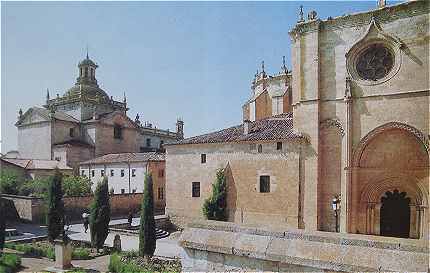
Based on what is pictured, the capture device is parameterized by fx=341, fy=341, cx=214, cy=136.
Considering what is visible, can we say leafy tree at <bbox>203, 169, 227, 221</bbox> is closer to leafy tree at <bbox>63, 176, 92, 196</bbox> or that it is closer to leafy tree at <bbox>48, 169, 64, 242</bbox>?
leafy tree at <bbox>48, 169, 64, 242</bbox>

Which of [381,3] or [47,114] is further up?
[381,3]

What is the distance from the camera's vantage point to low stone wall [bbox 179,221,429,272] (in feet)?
12.4

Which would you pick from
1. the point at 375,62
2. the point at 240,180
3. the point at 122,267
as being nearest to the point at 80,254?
the point at 122,267

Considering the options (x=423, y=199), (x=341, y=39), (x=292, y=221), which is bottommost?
(x=292, y=221)

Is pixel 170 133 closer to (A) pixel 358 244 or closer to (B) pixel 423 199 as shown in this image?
(B) pixel 423 199

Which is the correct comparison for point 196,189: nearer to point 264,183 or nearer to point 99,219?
point 264,183

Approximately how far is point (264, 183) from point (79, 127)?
27.3 metres

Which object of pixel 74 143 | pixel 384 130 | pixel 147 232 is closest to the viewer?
pixel 147 232

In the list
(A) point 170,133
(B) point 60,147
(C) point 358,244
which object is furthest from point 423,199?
(A) point 170,133

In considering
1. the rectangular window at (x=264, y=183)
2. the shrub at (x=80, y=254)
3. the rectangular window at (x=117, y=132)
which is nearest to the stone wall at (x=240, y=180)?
the rectangular window at (x=264, y=183)

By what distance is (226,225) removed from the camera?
5008mm

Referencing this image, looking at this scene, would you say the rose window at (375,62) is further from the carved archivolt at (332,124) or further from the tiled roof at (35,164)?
the tiled roof at (35,164)

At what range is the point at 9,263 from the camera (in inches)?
515

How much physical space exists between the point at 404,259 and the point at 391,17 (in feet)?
49.4
